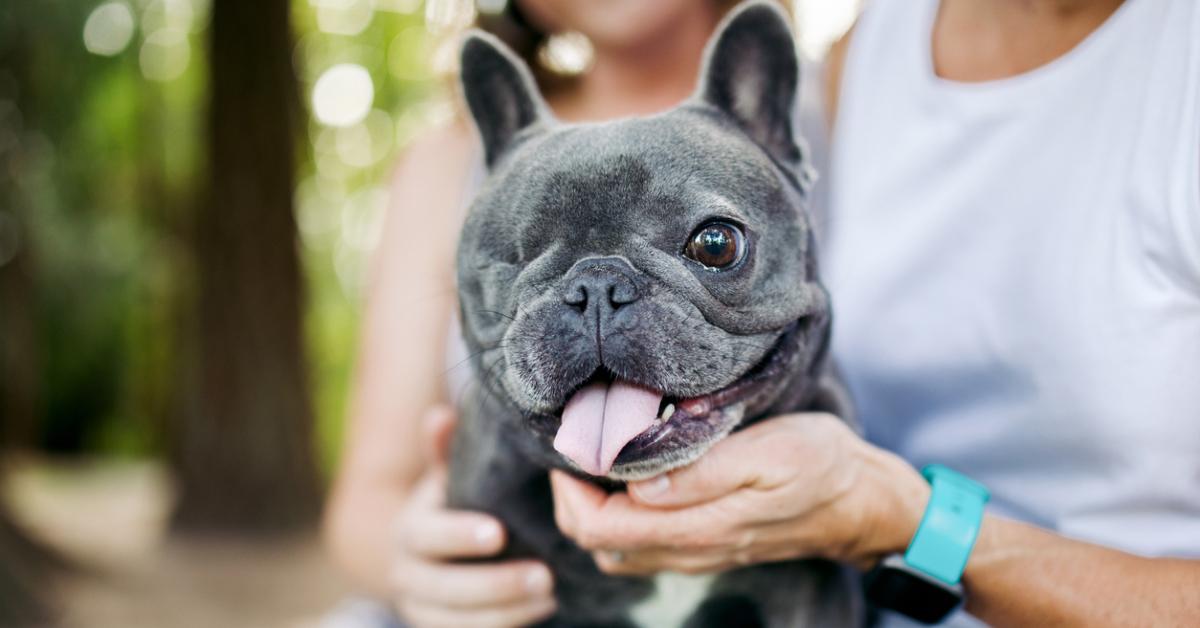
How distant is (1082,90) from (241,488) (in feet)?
18.0

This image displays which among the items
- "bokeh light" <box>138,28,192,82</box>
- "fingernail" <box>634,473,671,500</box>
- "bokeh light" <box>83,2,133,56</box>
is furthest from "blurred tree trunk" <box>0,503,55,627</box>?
"bokeh light" <box>138,28,192,82</box>

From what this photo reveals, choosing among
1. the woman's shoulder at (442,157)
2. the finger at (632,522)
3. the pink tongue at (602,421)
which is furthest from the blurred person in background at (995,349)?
the woman's shoulder at (442,157)

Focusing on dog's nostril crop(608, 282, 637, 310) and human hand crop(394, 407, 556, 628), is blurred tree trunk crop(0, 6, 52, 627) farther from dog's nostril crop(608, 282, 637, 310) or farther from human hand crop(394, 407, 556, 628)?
dog's nostril crop(608, 282, 637, 310)

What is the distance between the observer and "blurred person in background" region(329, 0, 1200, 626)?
1310 millimetres

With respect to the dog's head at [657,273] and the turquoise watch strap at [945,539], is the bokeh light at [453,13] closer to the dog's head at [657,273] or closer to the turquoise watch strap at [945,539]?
the dog's head at [657,273]

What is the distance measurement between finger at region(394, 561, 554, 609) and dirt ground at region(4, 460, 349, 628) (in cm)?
323

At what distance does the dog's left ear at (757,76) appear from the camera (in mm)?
1286

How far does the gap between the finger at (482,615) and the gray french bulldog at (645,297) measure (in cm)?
7

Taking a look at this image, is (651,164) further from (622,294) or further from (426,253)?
(426,253)

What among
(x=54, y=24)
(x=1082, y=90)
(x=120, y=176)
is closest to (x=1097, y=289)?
(x=1082, y=90)

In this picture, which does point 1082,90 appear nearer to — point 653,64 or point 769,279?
point 769,279

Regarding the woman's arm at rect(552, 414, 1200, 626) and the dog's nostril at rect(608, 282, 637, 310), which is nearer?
the dog's nostril at rect(608, 282, 637, 310)

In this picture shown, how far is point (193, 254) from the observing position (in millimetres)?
6250

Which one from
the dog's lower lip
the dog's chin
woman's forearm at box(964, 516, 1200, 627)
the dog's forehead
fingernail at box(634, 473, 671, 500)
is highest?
the dog's forehead
